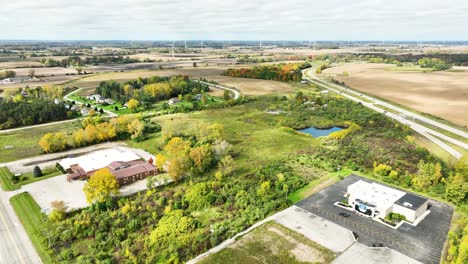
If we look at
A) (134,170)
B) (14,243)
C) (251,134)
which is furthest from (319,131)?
(14,243)

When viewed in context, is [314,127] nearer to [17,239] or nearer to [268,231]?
[268,231]

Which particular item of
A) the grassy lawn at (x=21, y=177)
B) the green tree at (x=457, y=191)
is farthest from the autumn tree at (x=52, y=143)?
the green tree at (x=457, y=191)

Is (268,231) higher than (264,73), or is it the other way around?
(264,73)

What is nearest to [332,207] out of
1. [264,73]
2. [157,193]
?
[157,193]

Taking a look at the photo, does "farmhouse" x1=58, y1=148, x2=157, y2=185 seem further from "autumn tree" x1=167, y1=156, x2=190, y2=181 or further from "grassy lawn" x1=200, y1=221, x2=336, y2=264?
"grassy lawn" x1=200, y1=221, x2=336, y2=264

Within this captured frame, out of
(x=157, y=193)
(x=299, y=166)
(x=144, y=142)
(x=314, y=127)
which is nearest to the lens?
(x=157, y=193)
